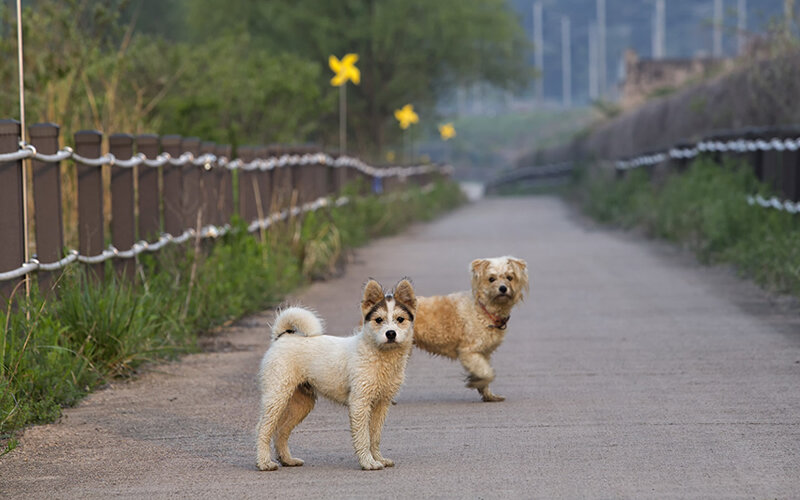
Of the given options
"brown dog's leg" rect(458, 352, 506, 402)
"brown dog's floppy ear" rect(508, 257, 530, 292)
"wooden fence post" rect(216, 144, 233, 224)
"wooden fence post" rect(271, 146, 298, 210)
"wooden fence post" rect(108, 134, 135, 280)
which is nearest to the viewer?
"brown dog's leg" rect(458, 352, 506, 402)

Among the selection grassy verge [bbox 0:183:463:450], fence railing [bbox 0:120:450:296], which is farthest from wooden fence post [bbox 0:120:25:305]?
grassy verge [bbox 0:183:463:450]

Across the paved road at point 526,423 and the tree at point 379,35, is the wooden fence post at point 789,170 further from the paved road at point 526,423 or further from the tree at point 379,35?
the tree at point 379,35

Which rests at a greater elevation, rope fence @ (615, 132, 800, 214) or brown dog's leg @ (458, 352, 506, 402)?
rope fence @ (615, 132, 800, 214)

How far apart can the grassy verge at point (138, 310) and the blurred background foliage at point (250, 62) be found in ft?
6.92

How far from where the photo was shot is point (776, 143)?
1614cm

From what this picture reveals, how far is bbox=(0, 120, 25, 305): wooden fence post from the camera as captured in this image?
8727 mm

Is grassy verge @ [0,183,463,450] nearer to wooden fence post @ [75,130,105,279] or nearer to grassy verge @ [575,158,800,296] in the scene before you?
wooden fence post @ [75,130,105,279]

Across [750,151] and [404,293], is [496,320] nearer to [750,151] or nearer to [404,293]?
[404,293]

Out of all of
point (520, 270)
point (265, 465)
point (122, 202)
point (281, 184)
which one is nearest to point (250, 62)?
point (281, 184)

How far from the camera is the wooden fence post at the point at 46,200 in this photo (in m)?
9.40

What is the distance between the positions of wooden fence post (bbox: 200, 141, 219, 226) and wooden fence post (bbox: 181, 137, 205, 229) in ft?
0.44

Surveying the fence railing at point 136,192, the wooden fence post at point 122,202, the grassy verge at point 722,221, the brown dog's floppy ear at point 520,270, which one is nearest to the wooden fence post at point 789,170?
the grassy verge at point 722,221

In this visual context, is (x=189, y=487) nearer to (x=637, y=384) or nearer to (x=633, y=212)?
(x=637, y=384)

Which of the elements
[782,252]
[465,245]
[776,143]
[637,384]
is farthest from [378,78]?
[637,384]
